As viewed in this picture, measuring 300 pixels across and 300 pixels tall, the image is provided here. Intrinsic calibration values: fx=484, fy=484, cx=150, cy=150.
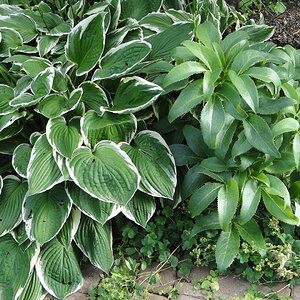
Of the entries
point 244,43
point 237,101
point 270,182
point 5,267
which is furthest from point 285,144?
point 5,267

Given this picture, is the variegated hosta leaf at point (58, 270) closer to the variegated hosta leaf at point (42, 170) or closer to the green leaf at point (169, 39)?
the variegated hosta leaf at point (42, 170)

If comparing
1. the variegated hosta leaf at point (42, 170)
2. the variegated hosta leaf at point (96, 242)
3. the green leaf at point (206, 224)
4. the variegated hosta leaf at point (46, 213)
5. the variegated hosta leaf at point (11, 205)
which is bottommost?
the variegated hosta leaf at point (96, 242)

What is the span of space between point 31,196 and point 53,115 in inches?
15.1

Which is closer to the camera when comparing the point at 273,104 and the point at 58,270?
the point at 273,104

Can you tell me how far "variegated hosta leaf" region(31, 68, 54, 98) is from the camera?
6.69 ft

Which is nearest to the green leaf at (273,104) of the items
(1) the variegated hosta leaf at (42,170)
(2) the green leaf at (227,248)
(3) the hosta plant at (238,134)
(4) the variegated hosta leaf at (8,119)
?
(3) the hosta plant at (238,134)

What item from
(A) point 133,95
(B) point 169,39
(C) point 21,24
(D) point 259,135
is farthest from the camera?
(C) point 21,24

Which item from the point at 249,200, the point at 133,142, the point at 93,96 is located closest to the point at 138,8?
the point at 93,96

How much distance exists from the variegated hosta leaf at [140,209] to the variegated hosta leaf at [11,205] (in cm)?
48

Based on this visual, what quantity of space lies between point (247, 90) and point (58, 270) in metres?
1.16

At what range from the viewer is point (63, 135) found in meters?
2.08

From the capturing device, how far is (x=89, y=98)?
2203 millimetres

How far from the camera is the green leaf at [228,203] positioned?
76.4 inches

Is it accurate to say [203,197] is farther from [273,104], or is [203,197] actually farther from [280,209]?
[273,104]
